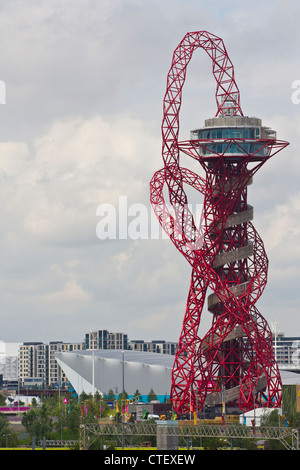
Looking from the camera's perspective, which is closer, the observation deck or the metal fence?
the metal fence

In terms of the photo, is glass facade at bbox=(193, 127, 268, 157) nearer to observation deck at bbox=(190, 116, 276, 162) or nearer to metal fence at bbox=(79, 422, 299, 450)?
observation deck at bbox=(190, 116, 276, 162)

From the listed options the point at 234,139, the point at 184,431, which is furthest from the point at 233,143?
the point at 184,431

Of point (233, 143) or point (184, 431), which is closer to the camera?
point (184, 431)

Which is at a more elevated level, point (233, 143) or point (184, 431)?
point (233, 143)

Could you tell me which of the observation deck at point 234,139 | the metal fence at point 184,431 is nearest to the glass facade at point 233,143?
the observation deck at point 234,139

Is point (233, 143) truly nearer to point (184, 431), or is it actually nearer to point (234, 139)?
point (234, 139)

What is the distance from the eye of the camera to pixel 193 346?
150 m

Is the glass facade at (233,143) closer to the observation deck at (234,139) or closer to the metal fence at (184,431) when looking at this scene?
the observation deck at (234,139)

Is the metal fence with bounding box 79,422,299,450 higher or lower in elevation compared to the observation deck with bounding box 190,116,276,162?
lower

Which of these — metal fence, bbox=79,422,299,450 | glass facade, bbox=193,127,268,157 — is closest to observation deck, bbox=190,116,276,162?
glass facade, bbox=193,127,268,157
